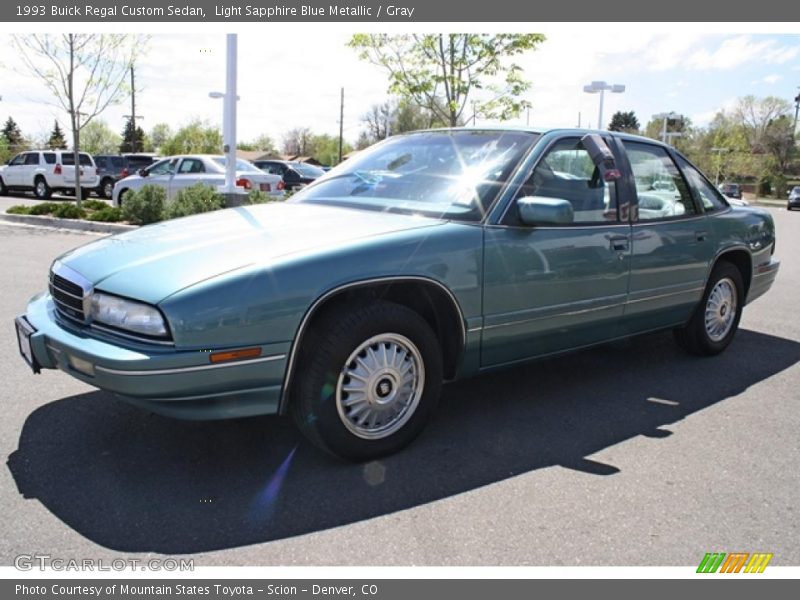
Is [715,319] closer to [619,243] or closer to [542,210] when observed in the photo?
[619,243]

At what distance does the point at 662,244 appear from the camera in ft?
14.9

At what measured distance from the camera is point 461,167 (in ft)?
12.7

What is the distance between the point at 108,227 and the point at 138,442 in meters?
9.88

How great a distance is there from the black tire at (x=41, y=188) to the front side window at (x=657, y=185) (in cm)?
2333

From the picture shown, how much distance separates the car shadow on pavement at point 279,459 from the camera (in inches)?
109

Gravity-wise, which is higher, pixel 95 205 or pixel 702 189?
pixel 702 189

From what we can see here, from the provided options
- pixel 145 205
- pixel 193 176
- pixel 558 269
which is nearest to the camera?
pixel 558 269

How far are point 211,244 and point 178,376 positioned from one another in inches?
28.3

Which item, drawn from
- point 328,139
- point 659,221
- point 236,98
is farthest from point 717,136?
point 659,221

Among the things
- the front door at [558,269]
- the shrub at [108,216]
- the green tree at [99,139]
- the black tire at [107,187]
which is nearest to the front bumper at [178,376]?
the front door at [558,269]

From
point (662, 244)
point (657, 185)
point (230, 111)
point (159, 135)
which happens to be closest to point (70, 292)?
point (662, 244)

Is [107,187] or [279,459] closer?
[279,459]

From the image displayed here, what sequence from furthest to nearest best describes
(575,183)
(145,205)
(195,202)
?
(145,205) → (195,202) → (575,183)

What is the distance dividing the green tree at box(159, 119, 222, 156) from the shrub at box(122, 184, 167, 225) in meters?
56.7
